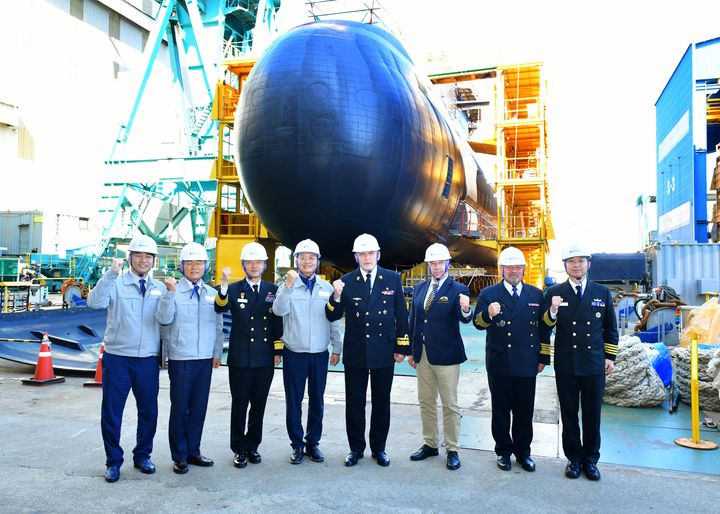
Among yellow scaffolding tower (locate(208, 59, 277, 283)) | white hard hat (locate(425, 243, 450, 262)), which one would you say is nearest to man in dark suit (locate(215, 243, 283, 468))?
white hard hat (locate(425, 243, 450, 262))

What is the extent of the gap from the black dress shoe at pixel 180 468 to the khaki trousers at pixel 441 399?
6.15 ft

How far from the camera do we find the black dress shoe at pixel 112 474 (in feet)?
13.0

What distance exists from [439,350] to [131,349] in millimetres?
2378

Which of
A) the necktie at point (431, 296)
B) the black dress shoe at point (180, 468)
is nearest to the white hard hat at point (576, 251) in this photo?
the necktie at point (431, 296)

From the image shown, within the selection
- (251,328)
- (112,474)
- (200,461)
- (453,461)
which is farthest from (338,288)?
(112,474)

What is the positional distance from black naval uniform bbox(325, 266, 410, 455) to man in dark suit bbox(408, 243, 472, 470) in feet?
0.58

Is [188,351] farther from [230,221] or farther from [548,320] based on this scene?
[230,221]

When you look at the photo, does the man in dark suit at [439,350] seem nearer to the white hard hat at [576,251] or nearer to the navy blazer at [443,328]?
the navy blazer at [443,328]

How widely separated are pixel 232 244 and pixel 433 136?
674 centimetres

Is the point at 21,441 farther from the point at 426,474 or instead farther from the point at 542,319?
the point at 542,319

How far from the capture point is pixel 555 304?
13.8 feet

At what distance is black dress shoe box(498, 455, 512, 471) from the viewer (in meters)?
4.22

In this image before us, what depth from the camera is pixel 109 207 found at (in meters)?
28.2

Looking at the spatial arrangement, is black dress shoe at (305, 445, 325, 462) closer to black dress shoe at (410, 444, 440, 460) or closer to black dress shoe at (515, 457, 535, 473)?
black dress shoe at (410, 444, 440, 460)
